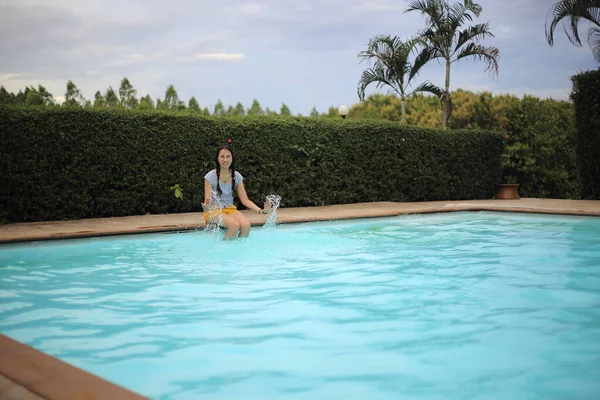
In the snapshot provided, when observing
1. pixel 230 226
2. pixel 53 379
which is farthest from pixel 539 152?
pixel 53 379

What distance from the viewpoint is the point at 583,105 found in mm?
17547

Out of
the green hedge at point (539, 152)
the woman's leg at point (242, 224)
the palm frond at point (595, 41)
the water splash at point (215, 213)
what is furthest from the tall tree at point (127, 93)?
the palm frond at point (595, 41)

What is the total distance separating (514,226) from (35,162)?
9412 mm

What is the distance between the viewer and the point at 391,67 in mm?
20703

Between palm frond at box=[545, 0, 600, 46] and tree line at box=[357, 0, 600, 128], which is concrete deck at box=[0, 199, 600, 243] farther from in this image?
tree line at box=[357, 0, 600, 128]

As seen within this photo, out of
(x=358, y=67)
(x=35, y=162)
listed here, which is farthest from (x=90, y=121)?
(x=358, y=67)

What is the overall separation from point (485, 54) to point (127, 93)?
44.5 feet

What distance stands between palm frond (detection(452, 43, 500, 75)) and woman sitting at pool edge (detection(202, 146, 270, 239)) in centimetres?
1331

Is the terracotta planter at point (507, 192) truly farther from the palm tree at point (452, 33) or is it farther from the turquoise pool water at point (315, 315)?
the turquoise pool water at point (315, 315)

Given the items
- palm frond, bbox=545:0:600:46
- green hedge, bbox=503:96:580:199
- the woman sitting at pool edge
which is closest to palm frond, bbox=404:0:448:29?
palm frond, bbox=545:0:600:46

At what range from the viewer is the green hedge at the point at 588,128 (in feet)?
56.5

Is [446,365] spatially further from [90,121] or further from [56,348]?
[90,121]

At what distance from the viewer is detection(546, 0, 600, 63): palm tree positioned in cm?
1816

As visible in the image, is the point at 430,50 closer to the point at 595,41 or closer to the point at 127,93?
the point at 595,41
